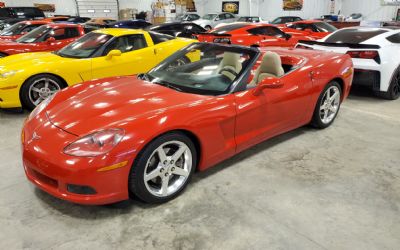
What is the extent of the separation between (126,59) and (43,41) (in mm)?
2797

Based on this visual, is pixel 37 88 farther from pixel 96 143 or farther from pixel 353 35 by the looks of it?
pixel 353 35

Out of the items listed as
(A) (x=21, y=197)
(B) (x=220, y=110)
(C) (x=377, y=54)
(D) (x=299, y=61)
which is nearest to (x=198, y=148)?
(B) (x=220, y=110)

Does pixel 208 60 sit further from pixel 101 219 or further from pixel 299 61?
pixel 101 219

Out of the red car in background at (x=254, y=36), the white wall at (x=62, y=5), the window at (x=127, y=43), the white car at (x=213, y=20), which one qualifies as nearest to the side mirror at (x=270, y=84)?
the window at (x=127, y=43)

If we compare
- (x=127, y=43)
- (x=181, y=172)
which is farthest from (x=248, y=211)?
(x=127, y=43)

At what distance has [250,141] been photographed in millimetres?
2986

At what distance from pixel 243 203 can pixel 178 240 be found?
644mm

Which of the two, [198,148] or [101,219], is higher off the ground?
[198,148]

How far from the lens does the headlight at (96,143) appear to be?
2.08 metres

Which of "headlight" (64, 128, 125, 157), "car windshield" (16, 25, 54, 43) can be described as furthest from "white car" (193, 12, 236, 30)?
"headlight" (64, 128, 125, 157)

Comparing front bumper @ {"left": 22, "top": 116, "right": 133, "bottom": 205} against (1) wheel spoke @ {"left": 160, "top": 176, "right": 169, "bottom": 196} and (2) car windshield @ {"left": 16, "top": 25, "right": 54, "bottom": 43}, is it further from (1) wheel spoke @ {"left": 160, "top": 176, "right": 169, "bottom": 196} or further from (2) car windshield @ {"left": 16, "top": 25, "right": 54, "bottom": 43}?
(2) car windshield @ {"left": 16, "top": 25, "right": 54, "bottom": 43}

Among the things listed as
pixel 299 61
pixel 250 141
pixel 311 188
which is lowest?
pixel 311 188

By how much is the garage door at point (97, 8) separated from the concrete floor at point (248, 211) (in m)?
19.4

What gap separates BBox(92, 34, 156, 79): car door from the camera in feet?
16.1
